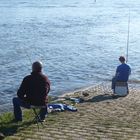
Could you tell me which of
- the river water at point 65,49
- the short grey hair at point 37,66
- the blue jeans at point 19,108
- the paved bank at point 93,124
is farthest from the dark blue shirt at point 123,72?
the short grey hair at point 37,66

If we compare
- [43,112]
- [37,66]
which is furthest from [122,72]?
[37,66]

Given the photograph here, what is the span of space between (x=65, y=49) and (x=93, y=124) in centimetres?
1968

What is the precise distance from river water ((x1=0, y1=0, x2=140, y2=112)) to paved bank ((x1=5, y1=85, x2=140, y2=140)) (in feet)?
11.3

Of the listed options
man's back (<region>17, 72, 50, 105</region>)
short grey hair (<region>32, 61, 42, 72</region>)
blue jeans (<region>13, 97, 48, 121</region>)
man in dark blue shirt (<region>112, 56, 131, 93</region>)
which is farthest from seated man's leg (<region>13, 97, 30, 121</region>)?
man in dark blue shirt (<region>112, 56, 131, 93</region>)

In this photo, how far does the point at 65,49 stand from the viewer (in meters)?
29.8

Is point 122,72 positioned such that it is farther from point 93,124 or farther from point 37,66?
point 37,66

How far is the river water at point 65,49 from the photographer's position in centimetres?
2055

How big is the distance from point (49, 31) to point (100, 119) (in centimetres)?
2795

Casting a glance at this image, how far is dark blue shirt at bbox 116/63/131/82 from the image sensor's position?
49.6ft

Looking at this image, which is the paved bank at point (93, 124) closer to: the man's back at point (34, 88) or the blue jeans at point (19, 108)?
the blue jeans at point (19, 108)

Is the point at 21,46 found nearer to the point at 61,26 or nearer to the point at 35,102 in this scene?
the point at 61,26

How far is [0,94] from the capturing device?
1717 cm

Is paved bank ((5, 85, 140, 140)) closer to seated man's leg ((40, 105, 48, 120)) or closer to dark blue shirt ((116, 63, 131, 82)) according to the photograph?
seated man's leg ((40, 105, 48, 120))

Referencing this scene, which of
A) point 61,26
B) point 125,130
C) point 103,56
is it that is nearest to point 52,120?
point 125,130
